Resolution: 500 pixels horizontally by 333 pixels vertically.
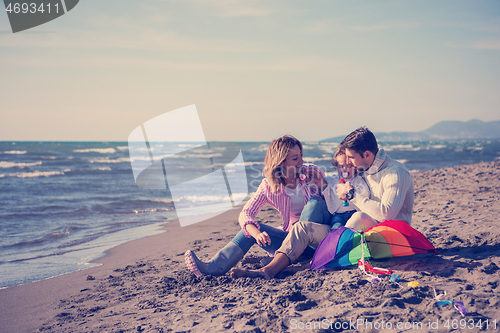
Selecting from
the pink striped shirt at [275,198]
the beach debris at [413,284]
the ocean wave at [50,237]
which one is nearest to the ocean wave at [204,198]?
the ocean wave at [50,237]

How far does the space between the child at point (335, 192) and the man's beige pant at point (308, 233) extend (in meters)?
0.15

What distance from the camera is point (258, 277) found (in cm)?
296

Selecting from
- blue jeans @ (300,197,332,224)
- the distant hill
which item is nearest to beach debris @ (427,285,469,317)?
blue jeans @ (300,197,332,224)

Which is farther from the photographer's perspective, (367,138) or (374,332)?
(367,138)

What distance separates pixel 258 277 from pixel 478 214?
3387mm

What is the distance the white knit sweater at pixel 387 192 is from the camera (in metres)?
2.83

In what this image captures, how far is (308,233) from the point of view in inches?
118

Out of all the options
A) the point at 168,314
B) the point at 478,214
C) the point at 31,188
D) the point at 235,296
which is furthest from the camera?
the point at 31,188

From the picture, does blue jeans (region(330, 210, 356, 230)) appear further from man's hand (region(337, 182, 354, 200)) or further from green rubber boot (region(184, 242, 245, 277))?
green rubber boot (region(184, 242, 245, 277))

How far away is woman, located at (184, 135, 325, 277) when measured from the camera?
10.2ft

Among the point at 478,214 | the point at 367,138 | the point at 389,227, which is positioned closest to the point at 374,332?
the point at 389,227

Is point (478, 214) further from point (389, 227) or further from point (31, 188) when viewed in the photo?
point (31, 188)

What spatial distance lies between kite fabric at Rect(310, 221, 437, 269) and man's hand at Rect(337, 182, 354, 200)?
0.27m

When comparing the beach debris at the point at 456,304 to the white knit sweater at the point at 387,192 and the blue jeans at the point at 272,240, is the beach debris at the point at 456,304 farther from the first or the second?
the blue jeans at the point at 272,240
